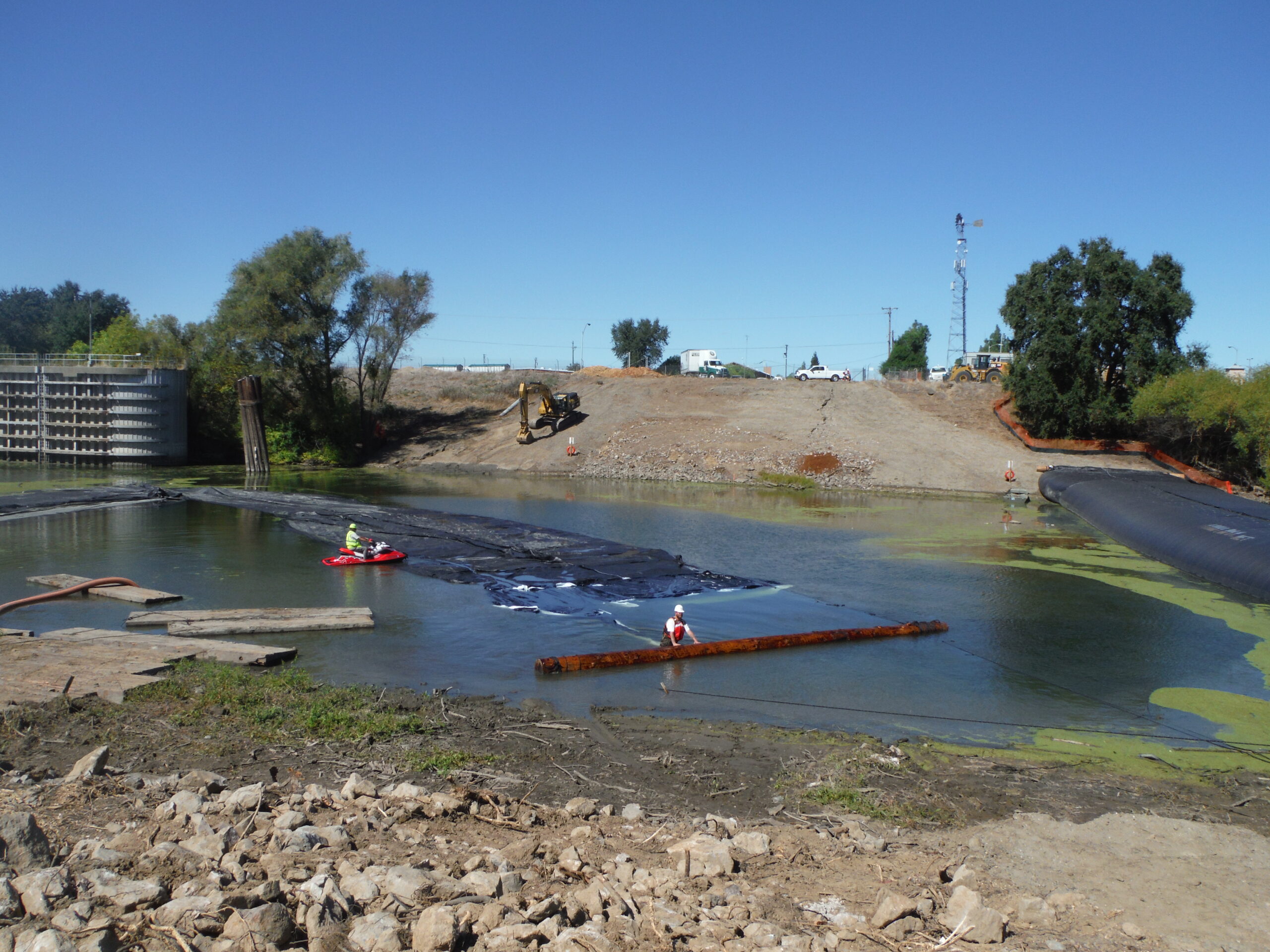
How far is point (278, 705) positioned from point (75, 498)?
26.2 m

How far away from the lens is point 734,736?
10.9 metres

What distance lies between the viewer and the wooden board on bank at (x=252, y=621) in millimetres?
15148

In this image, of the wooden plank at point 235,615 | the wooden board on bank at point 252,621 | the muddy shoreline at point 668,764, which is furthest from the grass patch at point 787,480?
the muddy shoreline at point 668,764

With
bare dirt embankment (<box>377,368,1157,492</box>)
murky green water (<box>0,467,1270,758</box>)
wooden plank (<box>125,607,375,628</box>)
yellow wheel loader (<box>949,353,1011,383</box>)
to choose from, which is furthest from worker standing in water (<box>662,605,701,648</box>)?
yellow wheel loader (<box>949,353,1011,383</box>)

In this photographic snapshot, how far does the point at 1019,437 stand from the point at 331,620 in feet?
143

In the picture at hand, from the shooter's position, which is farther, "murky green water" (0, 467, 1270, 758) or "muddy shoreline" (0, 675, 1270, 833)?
"murky green water" (0, 467, 1270, 758)

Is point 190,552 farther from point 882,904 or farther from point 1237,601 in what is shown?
point 1237,601

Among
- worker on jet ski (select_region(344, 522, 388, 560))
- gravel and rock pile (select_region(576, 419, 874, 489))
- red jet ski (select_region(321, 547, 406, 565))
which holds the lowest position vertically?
red jet ski (select_region(321, 547, 406, 565))

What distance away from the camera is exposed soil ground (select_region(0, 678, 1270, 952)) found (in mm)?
6289

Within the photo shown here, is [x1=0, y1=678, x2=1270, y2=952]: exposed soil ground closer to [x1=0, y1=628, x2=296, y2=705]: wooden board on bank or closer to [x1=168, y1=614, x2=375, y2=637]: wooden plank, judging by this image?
[x1=0, y1=628, x2=296, y2=705]: wooden board on bank

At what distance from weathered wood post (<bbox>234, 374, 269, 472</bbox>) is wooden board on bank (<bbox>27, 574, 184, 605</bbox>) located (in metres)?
33.5

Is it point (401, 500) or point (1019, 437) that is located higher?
point (1019, 437)

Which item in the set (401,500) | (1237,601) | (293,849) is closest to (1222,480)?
(1237,601)

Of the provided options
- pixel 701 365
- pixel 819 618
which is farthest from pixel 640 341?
pixel 819 618
